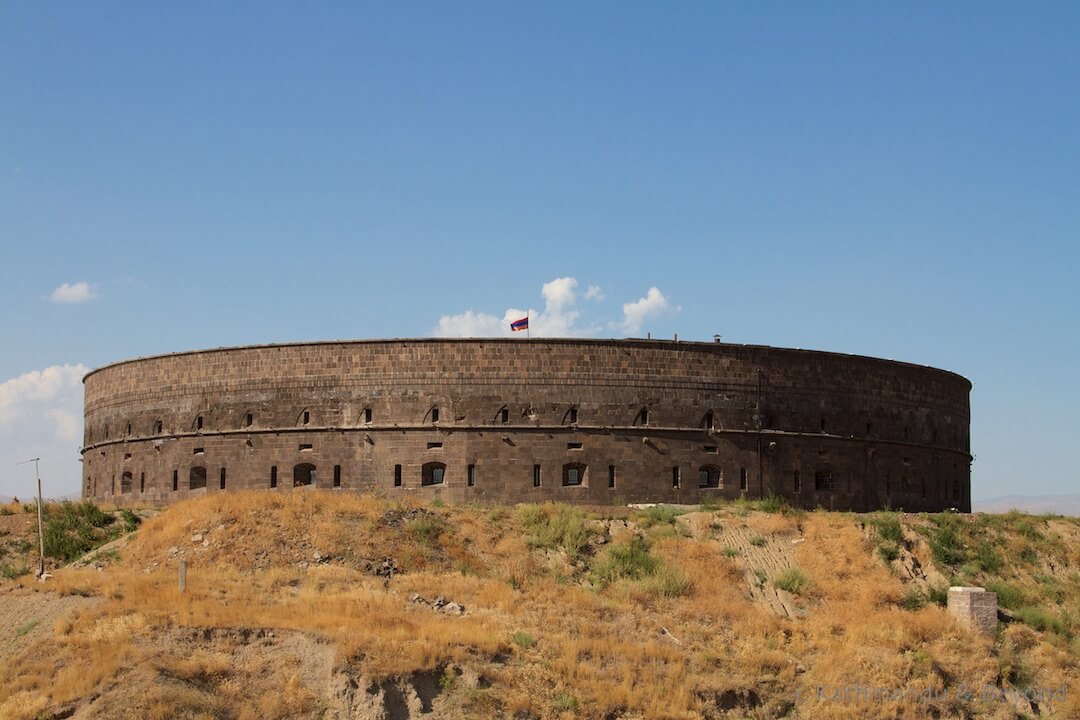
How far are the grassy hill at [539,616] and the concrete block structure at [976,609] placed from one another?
1.33 feet

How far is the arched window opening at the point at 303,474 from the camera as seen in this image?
123 ft

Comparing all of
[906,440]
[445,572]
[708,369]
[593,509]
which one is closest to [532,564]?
[445,572]

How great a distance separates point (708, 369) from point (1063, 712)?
14.9m

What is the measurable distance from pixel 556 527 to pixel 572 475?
514 cm

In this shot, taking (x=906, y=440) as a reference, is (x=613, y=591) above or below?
below

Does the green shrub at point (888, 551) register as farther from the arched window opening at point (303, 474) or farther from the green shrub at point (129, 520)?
the green shrub at point (129, 520)

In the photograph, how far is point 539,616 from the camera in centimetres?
2545

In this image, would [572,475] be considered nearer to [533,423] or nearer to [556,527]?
[533,423]

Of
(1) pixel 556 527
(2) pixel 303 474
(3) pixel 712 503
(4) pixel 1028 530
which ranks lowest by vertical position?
(4) pixel 1028 530

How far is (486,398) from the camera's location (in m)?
36.4

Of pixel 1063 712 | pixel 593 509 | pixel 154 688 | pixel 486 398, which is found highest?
pixel 486 398

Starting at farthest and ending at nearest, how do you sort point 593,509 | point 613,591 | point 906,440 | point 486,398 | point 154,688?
point 906,440
point 486,398
point 593,509
point 613,591
point 154,688

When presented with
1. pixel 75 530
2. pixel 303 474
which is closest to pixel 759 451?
pixel 303 474

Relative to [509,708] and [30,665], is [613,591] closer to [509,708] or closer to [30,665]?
[509,708]
